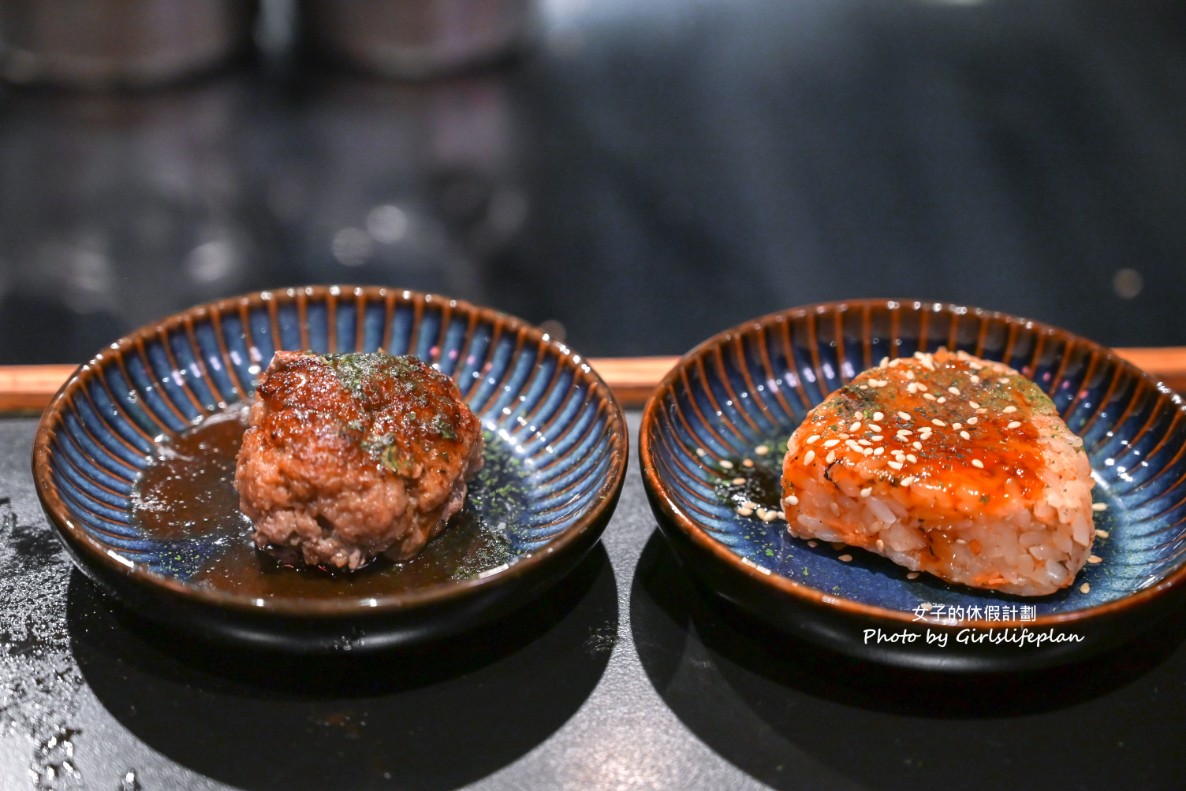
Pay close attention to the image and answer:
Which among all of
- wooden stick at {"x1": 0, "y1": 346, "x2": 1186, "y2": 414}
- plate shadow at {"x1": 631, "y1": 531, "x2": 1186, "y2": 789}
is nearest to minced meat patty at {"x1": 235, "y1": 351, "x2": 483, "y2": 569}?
plate shadow at {"x1": 631, "y1": 531, "x2": 1186, "y2": 789}

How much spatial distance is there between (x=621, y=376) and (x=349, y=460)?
107cm

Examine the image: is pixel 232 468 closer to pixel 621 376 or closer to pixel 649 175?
pixel 621 376

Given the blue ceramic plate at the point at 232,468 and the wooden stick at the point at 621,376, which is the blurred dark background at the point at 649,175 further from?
the blue ceramic plate at the point at 232,468

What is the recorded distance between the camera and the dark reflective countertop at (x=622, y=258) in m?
2.17

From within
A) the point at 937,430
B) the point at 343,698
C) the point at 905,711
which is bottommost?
the point at 343,698

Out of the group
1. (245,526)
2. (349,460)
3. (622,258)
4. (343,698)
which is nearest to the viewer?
(343,698)

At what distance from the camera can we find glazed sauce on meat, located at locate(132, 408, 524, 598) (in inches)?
94.0

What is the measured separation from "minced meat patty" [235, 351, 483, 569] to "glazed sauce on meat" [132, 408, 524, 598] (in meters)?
0.04

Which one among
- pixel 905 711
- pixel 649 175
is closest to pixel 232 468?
pixel 905 711

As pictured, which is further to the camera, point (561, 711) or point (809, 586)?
point (809, 586)

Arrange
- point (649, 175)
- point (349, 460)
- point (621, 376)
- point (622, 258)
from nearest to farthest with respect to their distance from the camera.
A: 1. point (349, 460)
2. point (621, 376)
3. point (622, 258)
4. point (649, 175)

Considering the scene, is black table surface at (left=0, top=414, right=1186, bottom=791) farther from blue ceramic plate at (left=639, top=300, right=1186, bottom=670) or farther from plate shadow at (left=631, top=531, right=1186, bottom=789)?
blue ceramic plate at (left=639, top=300, right=1186, bottom=670)

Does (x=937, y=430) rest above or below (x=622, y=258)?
above

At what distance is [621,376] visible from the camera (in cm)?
323
